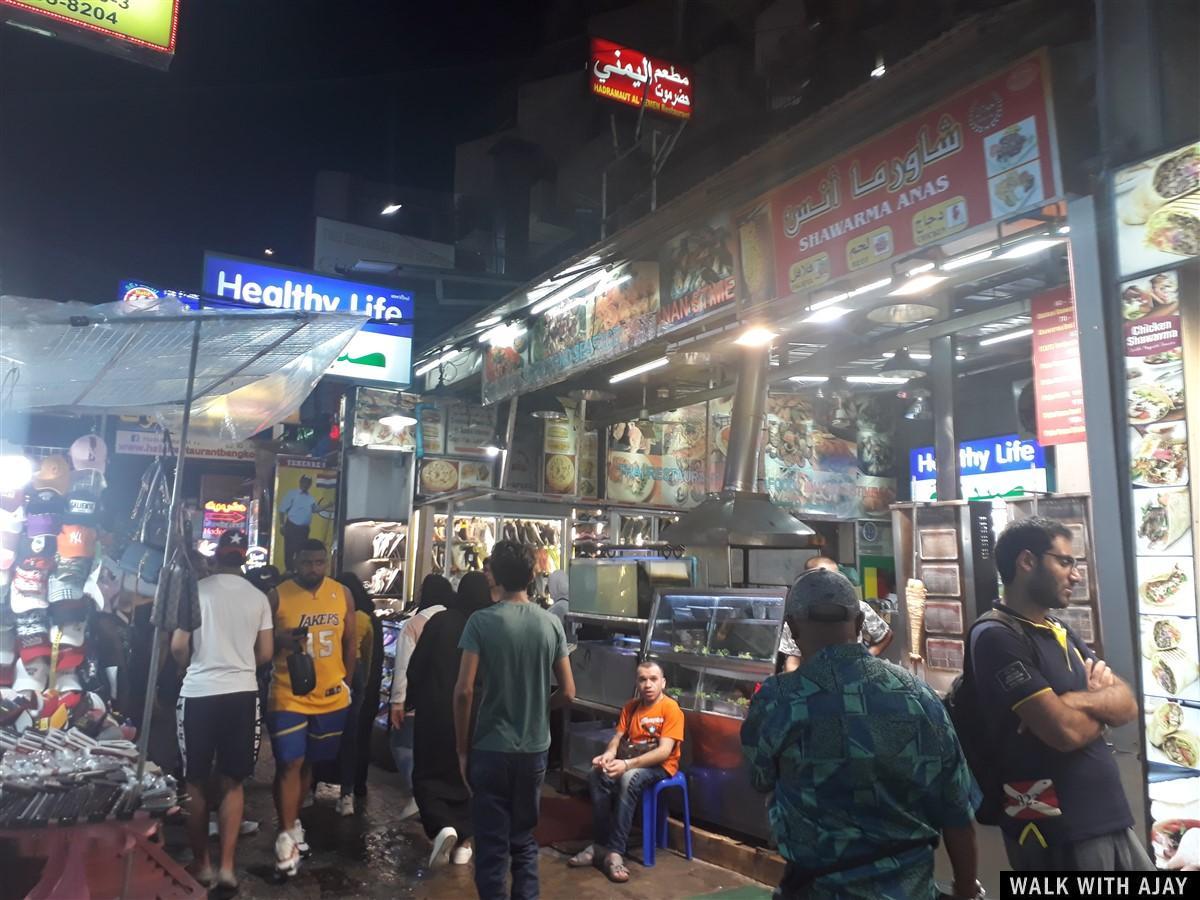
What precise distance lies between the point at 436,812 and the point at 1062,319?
6604mm

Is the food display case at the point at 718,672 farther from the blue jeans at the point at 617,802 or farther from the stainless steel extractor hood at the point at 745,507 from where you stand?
the stainless steel extractor hood at the point at 745,507

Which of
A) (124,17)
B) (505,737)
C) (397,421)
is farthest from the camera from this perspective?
(397,421)

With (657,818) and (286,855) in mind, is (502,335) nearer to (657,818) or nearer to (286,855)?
(657,818)

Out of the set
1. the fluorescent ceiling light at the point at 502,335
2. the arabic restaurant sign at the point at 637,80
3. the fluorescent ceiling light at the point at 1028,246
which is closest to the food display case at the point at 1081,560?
the fluorescent ceiling light at the point at 1028,246

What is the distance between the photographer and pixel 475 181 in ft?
61.3

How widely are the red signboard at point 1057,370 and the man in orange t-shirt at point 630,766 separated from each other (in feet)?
13.9

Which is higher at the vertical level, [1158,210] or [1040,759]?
[1158,210]

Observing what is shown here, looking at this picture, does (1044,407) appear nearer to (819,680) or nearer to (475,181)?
(819,680)

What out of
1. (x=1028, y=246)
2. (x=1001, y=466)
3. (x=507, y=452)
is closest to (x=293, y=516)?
(x=507, y=452)

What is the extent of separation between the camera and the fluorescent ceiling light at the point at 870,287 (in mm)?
5559

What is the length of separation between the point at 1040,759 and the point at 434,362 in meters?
9.63

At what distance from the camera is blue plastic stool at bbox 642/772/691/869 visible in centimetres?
539

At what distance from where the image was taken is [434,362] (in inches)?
439

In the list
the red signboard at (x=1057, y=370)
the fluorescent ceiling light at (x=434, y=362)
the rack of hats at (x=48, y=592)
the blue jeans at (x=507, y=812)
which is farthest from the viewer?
the fluorescent ceiling light at (x=434, y=362)
